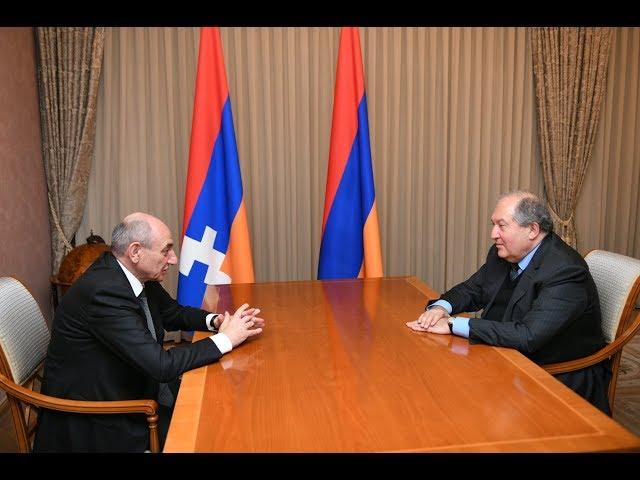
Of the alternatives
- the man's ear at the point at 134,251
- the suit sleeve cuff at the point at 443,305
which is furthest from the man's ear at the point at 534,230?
the man's ear at the point at 134,251

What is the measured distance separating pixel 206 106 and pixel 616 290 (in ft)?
8.53

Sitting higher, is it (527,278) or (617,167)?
(617,167)

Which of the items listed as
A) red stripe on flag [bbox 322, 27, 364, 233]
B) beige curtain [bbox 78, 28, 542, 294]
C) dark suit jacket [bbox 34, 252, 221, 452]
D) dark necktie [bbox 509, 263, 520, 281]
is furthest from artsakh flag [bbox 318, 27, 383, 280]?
→ dark suit jacket [bbox 34, 252, 221, 452]

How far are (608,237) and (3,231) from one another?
17.2 feet

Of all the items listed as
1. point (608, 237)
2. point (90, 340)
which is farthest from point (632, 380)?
point (90, 340)

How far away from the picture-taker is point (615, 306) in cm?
243

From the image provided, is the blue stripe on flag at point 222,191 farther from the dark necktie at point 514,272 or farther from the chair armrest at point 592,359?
the chair armrest at point 592,359

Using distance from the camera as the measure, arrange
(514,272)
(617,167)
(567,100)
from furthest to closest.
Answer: (617,167)
(567,100)
(514,272)

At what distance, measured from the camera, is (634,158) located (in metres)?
5.50

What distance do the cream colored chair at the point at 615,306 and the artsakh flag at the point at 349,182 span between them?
1523 mm

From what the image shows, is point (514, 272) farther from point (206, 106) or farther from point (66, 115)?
point (66, 115)

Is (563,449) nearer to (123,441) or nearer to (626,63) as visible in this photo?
(123,441)

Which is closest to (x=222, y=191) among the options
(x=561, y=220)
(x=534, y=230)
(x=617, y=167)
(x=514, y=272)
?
(x=514, y=272)

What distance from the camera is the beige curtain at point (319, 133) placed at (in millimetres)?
4621
